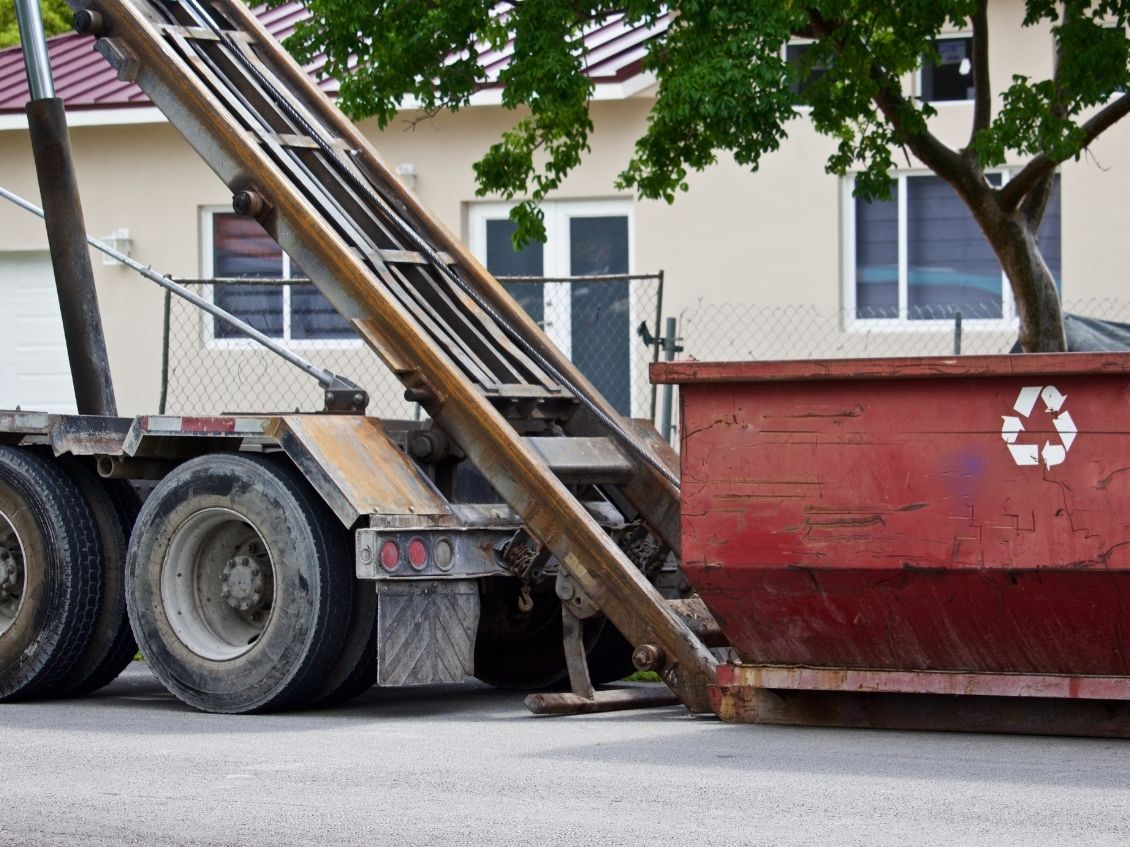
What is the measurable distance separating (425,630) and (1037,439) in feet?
8.45

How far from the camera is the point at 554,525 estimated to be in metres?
8.30

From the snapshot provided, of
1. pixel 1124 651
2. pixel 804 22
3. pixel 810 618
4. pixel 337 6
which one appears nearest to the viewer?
pixel 1124 651

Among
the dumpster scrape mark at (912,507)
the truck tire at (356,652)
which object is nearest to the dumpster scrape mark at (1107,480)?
the dumpster scrape mark at (912,507)

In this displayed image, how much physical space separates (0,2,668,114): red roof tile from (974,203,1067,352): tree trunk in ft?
15.8

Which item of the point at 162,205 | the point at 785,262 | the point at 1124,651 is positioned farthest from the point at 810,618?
the point at 162,205

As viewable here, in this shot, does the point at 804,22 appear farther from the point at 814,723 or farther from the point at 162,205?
the point at 162,205

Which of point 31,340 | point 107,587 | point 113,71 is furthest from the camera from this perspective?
point 31,340

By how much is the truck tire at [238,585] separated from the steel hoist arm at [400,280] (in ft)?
2.52

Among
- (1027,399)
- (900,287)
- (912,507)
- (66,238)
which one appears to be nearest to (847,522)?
(912,507)

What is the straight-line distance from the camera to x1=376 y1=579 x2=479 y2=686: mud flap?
817cm

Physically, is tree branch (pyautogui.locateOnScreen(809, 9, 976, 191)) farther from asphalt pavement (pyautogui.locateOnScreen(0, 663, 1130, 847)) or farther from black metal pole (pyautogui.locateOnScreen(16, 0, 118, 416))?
asphalt pavement (pyautogui.locateOnScreen(0, 663, 1130, 847))

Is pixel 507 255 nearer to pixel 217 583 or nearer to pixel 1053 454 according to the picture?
pixel 217 583

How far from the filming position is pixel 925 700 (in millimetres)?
7590

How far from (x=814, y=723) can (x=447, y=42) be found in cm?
612
